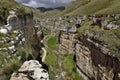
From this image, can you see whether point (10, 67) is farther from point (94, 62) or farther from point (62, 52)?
point (62, 52)

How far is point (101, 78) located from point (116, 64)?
16.8ft

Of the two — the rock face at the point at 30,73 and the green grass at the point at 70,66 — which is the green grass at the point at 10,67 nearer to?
the rock face at the point at 30,73

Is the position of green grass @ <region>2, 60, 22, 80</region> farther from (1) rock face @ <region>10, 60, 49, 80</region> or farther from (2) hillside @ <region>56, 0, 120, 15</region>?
(2) hillside @ <region>56, 0, 120, 15</region>

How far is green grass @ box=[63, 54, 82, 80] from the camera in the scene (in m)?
49.8

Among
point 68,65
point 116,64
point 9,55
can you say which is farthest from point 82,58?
point 9,55

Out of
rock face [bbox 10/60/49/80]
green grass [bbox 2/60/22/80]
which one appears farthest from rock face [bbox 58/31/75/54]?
rock face [bbox 10/60/49/80]

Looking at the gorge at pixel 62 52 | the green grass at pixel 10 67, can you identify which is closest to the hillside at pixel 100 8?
the gorge at pixel 62 52

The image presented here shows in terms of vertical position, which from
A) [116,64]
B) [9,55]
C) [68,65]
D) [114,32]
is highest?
[9,55]

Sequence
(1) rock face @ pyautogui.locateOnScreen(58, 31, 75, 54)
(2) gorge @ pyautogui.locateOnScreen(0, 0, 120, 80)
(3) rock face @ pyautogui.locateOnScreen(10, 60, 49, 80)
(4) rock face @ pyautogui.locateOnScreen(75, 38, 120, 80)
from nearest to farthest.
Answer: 1. (3) rock face @ pyautogui.locateOnScreen(10, 60, 49, 80)
2. (2) gorge @ pyautogui.locateOnScreen(0, 0, 120, 80)
3. (4) rock face @ pyautogui.locateOnScreen(75, 38, 120, 80)
4. (1) rock face @ pyautogui.locateOnScreen(58, 31, 75, 54)

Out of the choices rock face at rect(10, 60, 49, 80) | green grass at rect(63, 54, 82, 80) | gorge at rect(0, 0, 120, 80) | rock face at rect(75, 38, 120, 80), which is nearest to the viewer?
rock face at rect(10, 60, 49, 80)

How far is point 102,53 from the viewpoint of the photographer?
36.7 meters

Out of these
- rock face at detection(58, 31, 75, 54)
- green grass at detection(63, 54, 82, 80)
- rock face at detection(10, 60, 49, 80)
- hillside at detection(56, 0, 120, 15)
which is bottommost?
green grass at detection(63, 54, 82, 80)

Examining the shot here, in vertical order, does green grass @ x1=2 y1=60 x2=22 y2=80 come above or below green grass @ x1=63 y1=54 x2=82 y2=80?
above

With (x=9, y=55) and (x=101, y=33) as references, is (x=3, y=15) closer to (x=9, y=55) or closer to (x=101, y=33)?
(x=9, y=55)
